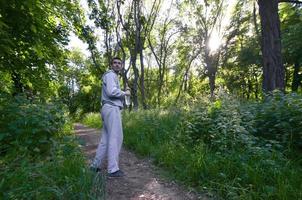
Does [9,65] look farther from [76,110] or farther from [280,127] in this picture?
[76,110]

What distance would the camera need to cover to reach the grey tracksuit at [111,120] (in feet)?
18.0

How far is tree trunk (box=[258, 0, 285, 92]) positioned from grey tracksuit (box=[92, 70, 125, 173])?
5214 millimetres

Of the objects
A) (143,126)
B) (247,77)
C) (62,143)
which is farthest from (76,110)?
(62,143)

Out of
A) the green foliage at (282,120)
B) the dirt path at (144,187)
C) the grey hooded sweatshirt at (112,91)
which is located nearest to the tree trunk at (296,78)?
the green foliage at (282,120)

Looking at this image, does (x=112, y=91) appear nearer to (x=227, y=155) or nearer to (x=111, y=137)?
(x=111, y=137)

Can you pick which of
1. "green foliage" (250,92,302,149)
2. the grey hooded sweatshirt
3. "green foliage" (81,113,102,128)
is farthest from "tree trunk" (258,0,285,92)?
"green foliage" (81,113,102,128)

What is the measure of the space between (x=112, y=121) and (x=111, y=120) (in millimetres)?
30

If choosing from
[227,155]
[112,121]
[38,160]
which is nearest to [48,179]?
[38,160]

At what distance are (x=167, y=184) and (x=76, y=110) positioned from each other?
4478 centimetres

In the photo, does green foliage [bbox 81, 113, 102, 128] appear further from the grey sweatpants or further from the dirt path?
the grey sweatpants

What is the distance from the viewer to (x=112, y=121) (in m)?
5.54

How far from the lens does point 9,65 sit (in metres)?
7.27

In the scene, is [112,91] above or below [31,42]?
below

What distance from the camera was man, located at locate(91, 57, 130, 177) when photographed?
549 centimetres
